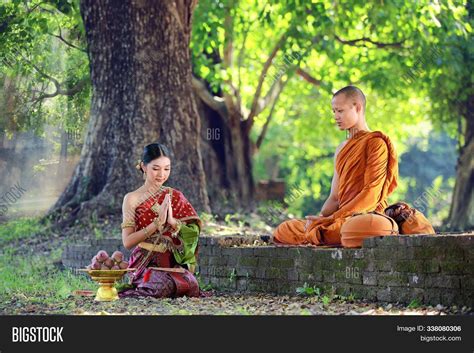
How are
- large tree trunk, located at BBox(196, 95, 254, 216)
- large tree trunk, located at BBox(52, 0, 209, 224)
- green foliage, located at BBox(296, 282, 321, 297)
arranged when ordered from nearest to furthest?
green foliage, located at BBox(296, 282, 321, 297) < large tree trunk, located at BBox(52, 0, 209, 224) < large tree trunk, located at BBox(196, 95, 254, 216)

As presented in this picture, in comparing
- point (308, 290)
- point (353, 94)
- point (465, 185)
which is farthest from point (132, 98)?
→ point (465, 185)

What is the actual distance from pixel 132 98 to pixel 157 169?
625 centimetres

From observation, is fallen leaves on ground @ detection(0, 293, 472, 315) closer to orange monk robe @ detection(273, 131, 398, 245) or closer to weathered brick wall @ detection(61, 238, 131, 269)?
orange monk robe @ detection(273, 131, 398, 245)

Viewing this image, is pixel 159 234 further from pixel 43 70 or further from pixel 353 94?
pixel 43 70

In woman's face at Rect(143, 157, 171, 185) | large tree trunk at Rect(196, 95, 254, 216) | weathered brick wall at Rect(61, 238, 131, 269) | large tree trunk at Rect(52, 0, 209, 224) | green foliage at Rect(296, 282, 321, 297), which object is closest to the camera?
woman's face at Rect(143, 157, 171, 185)

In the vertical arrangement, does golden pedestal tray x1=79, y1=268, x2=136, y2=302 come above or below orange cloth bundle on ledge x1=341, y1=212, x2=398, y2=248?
below

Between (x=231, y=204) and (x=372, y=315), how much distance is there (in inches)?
513

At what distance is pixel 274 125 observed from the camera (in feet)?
135

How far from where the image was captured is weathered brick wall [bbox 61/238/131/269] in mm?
13164

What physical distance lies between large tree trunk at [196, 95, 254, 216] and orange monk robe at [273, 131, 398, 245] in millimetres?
10183

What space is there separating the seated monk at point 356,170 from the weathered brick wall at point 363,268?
37cm

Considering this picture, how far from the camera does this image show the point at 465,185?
71.7 ft

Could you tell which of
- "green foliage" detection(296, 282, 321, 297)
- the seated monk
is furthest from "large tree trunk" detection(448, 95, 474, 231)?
"green foliage" detection(296, 282, 321, 297)
